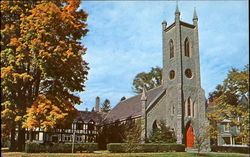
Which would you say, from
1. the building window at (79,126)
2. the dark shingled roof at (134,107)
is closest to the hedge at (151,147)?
the dark shingled roof at (134,107)

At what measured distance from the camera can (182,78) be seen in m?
42.8

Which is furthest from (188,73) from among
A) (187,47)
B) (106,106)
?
(106,106)

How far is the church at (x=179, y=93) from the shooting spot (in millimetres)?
40469

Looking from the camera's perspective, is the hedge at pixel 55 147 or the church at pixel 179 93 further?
the church at pixel 179 93

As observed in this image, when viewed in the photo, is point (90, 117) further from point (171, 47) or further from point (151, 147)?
point (151, 147)

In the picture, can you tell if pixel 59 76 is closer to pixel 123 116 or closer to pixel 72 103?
pixel 72 103

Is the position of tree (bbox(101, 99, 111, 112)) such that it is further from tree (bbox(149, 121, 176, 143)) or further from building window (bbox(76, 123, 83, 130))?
tree (bbox(149, 121, 176, 143))

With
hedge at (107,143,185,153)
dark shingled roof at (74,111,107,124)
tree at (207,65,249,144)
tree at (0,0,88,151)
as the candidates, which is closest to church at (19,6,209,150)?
hedge at (107,143,185,153)

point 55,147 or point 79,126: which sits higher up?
point 79,126

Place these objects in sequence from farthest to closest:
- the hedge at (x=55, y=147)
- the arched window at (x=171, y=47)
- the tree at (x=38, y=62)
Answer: the arched window at (x=171, y=47) → the hedge at (x=55, y=147) → the tree at (x=38, y=62)

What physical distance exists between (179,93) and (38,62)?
25.8 m

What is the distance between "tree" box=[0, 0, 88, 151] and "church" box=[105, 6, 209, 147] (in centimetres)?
1878

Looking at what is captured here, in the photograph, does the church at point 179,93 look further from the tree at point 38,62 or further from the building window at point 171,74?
the tree at point 38,62

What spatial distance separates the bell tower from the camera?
40875 millimetres
